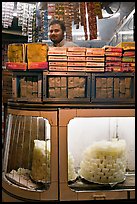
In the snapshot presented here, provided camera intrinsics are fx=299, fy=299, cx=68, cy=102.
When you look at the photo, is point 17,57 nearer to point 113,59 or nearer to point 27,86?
point 27,86

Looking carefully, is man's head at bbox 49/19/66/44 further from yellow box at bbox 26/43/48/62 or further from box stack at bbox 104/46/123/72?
box stack at bbox 104/46/123/72

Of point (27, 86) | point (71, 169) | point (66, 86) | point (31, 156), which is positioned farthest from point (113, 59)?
point (31, 156)

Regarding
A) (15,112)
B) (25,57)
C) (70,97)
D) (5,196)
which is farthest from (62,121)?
(5,196)

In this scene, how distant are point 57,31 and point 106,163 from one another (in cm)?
125

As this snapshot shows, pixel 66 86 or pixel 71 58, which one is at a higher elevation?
pixel 71 58

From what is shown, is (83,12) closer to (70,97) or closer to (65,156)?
(70,97)

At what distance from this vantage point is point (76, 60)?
2457 mm

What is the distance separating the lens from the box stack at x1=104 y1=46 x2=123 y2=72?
2.48m

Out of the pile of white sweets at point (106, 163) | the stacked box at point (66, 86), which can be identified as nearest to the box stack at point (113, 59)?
the stacked box at point (66, 86)

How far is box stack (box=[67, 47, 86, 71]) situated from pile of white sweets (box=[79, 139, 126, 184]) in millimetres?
678

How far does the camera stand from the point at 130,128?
106 inches

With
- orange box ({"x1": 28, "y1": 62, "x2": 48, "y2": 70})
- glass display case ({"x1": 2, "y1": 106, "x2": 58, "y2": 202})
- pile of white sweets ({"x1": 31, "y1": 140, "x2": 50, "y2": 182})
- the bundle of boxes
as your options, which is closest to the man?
the bundle of boxes

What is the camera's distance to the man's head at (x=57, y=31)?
271 centimetres

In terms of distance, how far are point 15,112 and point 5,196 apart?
0.73 meters
